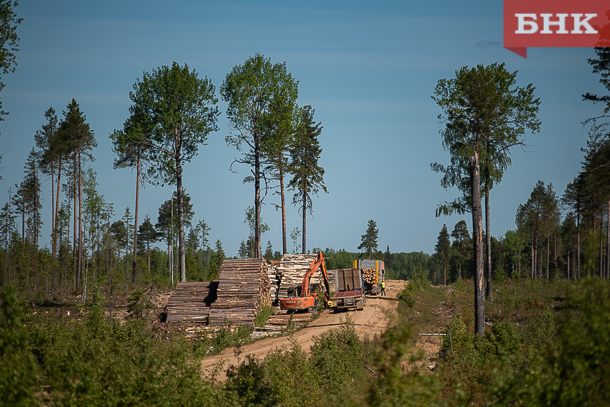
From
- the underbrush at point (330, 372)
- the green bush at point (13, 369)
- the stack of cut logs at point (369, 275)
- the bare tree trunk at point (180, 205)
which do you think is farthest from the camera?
the stack of cut logs at point (369, 275)

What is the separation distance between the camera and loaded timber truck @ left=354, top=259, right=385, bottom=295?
42169 mm

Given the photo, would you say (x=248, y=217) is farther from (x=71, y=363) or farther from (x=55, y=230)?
(x=71, y=363)

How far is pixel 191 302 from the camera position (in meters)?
25.7

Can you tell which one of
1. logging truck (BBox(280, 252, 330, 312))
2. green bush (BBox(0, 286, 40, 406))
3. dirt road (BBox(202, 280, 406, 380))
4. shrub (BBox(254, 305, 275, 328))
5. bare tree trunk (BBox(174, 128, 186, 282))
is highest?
bare tree trunk (BBox(174, 128, 186, 282))

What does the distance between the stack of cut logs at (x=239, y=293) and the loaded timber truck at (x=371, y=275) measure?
1575cm

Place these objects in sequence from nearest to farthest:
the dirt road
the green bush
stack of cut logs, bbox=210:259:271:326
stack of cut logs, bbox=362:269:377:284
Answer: the green bush → the dirt road → stack of cut logs, bbox=210:259:271:326 → stack of cut logs, bbox=362:269:377:284

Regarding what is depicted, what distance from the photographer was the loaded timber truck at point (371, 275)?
42169 millimetres

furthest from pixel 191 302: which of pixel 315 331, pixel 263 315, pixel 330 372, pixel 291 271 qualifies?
pixel 330 372

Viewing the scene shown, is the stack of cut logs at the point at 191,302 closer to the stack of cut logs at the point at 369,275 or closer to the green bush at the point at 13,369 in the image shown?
the green bush at the point at 13,369

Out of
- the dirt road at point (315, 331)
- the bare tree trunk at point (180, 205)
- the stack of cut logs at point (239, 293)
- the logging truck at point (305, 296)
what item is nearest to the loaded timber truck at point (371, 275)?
the dirt road at point (315, 331)

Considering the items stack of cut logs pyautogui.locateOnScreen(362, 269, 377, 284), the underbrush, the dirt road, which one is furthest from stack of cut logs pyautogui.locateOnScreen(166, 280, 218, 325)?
stack of cut logs pyautogui.locateOnScreen(362, 269, 377, 284)

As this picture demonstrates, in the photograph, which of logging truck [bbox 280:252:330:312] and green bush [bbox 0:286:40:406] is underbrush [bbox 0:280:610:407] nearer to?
green bush [bbox 0:286:40:406]

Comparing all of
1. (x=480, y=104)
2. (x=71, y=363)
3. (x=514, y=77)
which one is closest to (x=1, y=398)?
(x=71, y=363)

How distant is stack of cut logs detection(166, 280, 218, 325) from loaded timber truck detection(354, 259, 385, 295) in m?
18.3
